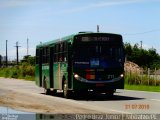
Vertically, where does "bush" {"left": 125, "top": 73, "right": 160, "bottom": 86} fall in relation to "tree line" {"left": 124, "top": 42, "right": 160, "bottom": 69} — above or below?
below

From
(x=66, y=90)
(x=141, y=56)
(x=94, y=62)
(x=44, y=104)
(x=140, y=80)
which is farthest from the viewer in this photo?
(x=141, y=56)

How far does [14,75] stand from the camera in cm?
9675

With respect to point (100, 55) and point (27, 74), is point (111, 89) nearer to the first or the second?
point (100, 55)

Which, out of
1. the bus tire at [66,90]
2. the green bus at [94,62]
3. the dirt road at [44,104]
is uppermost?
the green bus at [94,62]

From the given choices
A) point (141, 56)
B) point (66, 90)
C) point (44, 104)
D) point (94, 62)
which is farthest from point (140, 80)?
point (141, 56)

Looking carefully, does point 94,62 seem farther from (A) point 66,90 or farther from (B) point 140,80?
(B) point 140,80

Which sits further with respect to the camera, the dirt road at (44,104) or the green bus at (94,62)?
the green bus at (94,62)

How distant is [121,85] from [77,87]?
7.23ft

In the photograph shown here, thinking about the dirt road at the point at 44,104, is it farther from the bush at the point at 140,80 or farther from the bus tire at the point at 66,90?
the bush at the point at 140,80

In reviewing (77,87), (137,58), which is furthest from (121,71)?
(137,58)

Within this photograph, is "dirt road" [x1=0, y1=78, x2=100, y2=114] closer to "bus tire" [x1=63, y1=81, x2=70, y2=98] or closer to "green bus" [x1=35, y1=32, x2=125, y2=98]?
"bus tire" [x1=63, y1=81, x2=70, y2=98]

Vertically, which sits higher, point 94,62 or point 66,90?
point 94,62

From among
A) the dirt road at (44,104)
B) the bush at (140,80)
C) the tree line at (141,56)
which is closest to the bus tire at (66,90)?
the dirt road at (44,104)

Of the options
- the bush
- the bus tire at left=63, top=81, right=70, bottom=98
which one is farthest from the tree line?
the bus tire at left=63, top=81, right=70, bottom=98
